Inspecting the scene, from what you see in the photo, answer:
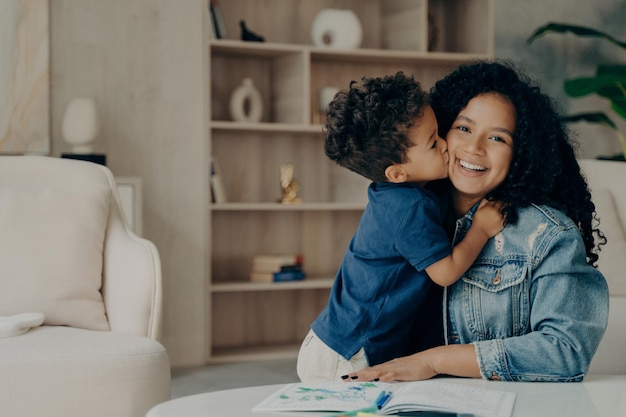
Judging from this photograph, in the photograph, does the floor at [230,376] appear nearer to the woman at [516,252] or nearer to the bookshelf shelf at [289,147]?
the bookshelf shelf at [289,147]

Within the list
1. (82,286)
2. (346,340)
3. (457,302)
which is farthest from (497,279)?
(82,286)

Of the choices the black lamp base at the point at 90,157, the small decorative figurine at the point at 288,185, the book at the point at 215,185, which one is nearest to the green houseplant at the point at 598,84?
the small decorative figurine at the point at 288,185

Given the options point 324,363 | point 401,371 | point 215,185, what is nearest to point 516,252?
point 401,371

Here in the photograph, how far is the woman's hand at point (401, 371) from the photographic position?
57.8 inches

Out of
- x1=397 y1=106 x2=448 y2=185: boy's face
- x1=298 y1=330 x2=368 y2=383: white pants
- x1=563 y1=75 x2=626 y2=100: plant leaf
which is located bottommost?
x1=298 y1=330 x2=368 y2=383: white pants

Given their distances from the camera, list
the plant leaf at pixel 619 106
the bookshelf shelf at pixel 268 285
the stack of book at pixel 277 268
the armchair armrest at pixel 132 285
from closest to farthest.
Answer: the armchair armrest at pixel 132 285, the bookshelf shelf at pixel 268 285, the stack of book at pixel 277 268, the plant leaf at pixel 619 106

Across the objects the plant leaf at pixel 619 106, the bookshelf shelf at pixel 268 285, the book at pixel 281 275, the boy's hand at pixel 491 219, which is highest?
the plant leaf at pixel 619 106

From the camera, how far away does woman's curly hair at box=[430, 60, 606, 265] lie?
5.21ft

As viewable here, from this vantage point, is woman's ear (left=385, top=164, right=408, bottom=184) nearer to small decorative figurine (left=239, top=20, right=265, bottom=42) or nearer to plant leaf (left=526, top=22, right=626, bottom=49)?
small decorative figurine (left=239, top=20, right=265, bottom=42)

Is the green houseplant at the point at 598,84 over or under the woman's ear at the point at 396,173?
over

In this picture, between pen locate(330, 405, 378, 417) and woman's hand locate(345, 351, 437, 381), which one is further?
woman's hand locate(345, 351, 437, 381)

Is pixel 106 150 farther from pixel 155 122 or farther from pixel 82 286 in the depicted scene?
pixel 82 286

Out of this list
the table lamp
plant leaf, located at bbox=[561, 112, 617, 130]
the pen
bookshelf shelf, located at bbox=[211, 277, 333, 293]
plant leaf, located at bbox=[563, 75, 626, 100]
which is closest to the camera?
the pen

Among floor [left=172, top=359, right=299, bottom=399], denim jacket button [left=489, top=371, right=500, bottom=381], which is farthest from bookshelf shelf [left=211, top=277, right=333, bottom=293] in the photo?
denim jacket button [left=489, top=371, right=500, bottom=381]
